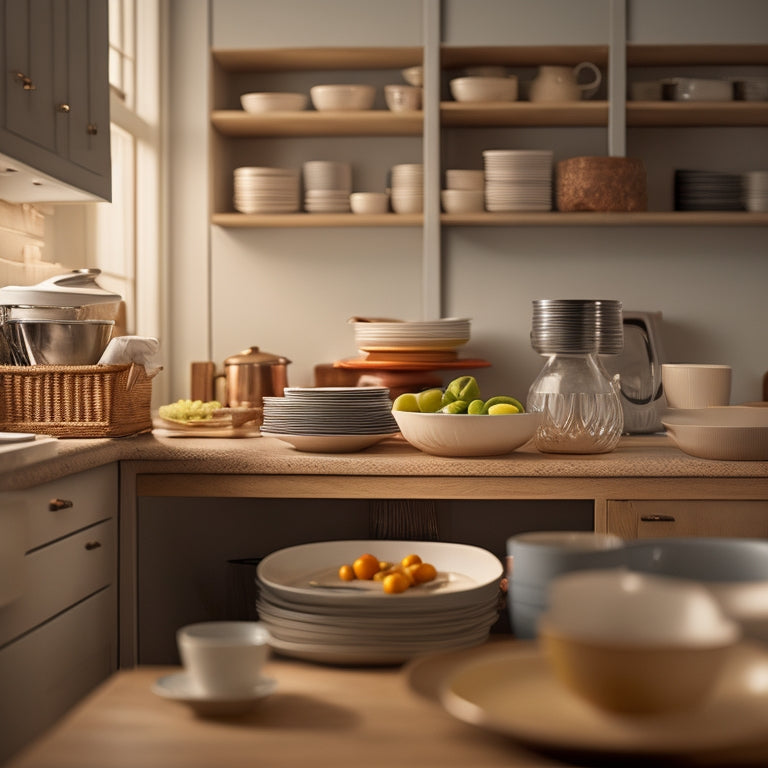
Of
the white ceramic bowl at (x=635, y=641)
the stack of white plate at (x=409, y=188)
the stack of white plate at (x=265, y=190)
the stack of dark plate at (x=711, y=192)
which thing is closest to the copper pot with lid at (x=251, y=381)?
the stack of white plate at (x=265, y=190)

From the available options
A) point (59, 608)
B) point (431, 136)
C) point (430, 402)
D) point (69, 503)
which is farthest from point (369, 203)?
point (59, 608)

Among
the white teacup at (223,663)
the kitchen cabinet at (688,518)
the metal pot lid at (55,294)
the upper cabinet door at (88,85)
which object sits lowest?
the kitchen cabinet at (688,518)

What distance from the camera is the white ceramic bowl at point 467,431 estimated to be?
220 centimetres

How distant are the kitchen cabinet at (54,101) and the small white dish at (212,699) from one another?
138cm

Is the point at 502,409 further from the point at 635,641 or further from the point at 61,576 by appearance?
the point at 635,641

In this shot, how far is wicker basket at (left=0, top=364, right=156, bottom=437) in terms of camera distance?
224cm

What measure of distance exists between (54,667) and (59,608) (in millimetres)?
106

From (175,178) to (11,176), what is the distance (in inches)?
51.5

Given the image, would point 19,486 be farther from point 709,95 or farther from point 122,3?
point 709,95

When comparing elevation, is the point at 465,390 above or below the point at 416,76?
below

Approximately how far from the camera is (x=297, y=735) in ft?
2.60

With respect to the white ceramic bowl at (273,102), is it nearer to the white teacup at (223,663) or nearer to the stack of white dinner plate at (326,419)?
the stack of white dinner plate at (326,419)

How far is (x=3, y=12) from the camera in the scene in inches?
77.5

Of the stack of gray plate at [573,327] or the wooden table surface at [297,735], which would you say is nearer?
the wooden table surface at [297,735]
